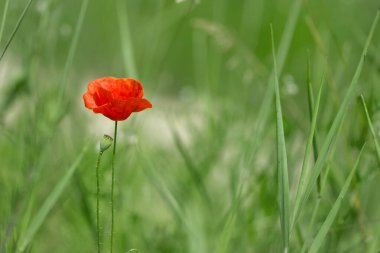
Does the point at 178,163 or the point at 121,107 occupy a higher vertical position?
the point at 121,107

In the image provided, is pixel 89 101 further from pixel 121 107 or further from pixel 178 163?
pixel 178 163

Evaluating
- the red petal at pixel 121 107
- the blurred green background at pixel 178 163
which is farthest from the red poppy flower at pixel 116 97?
the blurred green background at pixel 178 163

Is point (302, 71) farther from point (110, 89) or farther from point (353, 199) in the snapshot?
point (110, 89)

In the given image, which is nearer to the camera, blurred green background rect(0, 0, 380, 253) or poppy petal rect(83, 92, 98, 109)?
poppy petal rect(83, 92, 98, 109)

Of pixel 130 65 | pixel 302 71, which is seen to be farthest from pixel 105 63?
pixel 130 65

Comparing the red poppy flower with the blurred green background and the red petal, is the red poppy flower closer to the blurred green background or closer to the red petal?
the red petal

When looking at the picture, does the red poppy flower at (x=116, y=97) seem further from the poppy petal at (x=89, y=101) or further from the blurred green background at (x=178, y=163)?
the blurred green background at (x=178, y=163)

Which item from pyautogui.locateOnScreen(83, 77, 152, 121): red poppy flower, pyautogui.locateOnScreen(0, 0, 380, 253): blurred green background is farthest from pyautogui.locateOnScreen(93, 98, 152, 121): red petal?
pyautogui.locateOnScreen(0, 0, 380, 253): blurred green background

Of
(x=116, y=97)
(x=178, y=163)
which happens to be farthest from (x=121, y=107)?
(x=178, y=163)
